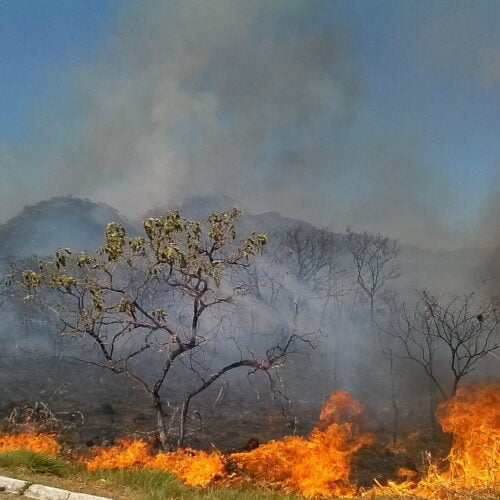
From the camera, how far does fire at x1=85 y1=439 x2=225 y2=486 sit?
11.1 m

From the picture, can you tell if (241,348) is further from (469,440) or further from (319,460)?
(469,440)

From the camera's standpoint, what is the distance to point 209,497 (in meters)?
7.41

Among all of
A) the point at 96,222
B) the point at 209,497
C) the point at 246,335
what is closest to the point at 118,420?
the point at 209,497

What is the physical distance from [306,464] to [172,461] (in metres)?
3.58

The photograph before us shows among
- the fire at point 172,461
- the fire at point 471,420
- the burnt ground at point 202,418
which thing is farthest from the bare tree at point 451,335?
the fire at point 172,461

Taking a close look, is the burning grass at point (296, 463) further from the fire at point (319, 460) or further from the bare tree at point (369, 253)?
the bare tree at point (369, 253)

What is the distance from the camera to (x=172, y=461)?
11492 millimetres

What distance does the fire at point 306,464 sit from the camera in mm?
11609

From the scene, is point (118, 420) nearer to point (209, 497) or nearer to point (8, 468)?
point (8, 468)

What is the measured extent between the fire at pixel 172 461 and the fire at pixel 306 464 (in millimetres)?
954

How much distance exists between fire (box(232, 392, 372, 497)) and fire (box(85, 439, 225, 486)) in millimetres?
954

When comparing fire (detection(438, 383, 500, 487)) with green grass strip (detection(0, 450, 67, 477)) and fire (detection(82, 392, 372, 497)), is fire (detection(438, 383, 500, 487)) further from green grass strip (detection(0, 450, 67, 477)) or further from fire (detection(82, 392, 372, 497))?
green grass strip (detection(0, 450, 67, 477))

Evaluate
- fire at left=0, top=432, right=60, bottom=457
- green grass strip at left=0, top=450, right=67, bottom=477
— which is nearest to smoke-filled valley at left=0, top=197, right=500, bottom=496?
fire at left=0, top=432, right=60, bottom=457

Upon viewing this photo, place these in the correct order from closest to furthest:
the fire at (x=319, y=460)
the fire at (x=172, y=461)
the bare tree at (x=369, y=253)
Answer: the fire at (x=319, y=460) < the fire at (x=172, y=461) < the bare tree at (x=369, y=253)
